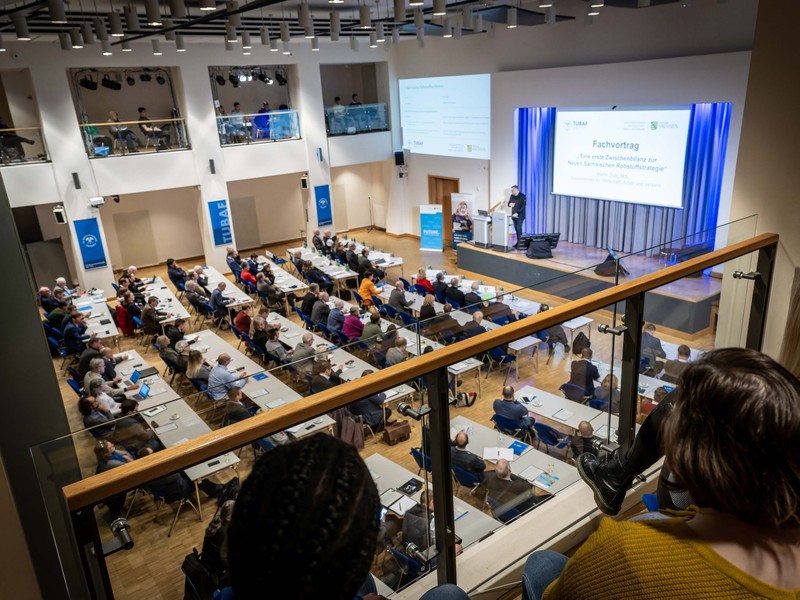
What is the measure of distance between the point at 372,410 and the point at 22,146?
48.9ft

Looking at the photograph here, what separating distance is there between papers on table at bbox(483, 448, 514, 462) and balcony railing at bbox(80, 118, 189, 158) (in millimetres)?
13157

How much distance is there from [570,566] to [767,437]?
0.46 m

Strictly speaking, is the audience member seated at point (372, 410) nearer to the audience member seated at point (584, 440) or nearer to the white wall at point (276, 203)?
the audience member seated at point (584, 440)

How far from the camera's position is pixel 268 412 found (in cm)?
167

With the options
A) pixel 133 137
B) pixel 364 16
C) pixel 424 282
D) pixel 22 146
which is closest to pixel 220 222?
pixel 133 137

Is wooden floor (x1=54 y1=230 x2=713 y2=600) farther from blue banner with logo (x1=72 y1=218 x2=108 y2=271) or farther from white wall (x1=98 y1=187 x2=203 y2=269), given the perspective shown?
white wall (x1=98 y1=187 x2=203 y2=269)

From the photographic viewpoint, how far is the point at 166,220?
1816 cm

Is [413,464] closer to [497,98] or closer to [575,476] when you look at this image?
[575,476]

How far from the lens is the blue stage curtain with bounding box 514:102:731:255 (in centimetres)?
1149

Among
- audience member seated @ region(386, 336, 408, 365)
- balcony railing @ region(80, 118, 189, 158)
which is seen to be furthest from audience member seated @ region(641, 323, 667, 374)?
balcony railing @ region(80, 118, 189, 158)

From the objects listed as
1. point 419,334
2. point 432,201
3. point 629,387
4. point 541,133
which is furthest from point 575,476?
Result: point 432,201

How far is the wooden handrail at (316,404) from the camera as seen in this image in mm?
1441

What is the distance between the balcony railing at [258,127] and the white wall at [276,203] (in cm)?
260

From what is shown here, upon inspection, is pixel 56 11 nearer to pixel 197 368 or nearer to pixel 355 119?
pixel 197 368
